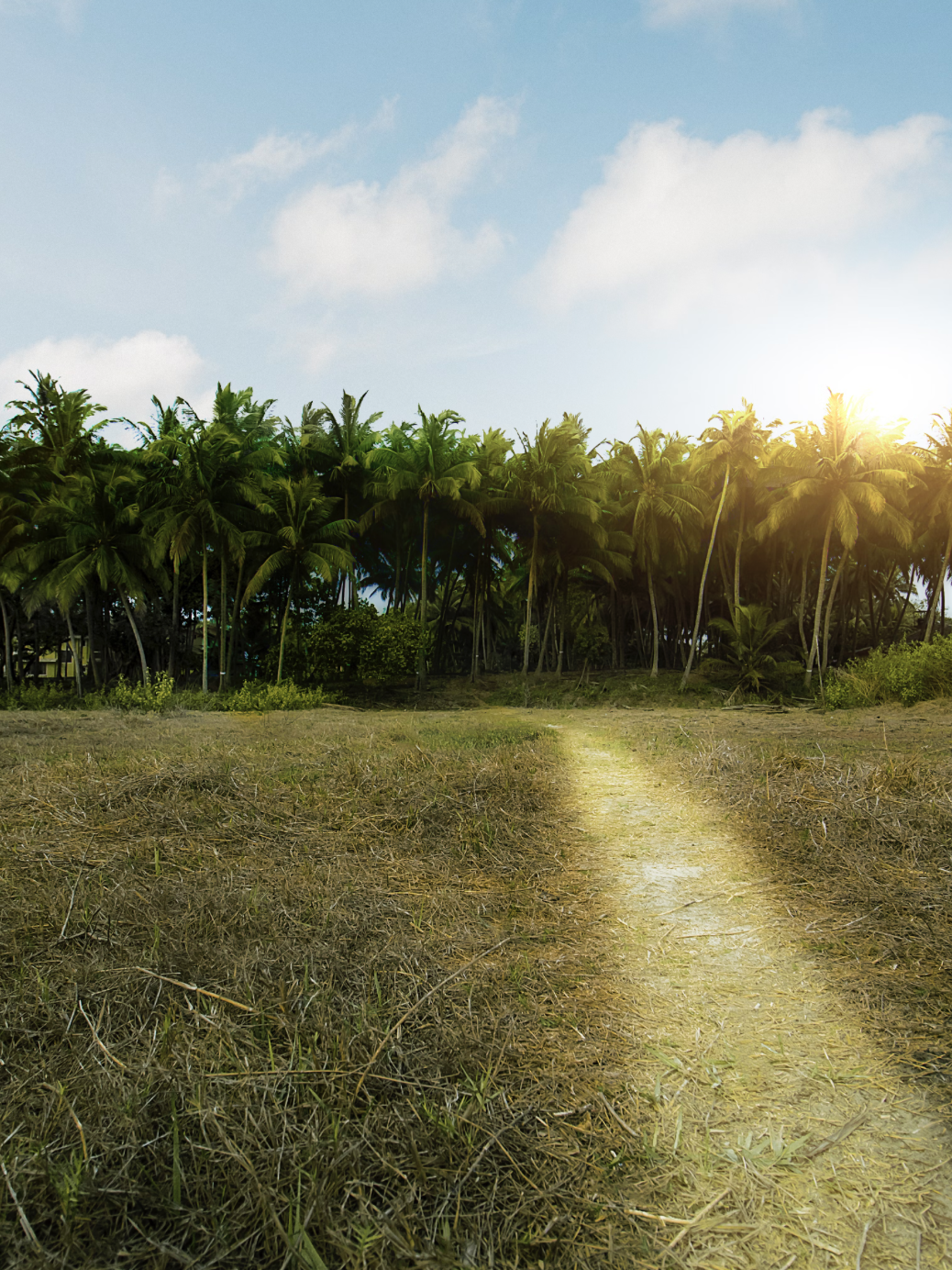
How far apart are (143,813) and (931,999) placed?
4.93m

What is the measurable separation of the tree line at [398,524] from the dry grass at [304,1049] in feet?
64.9

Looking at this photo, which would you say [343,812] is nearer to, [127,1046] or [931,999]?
[127,1046]

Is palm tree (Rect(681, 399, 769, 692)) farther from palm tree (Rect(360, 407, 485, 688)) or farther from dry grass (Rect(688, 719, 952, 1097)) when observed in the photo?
dry grass (Rect(688, 719, 952, 1097))

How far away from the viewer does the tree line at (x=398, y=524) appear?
24.9 m

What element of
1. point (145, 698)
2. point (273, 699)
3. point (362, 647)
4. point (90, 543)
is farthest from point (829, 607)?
point (90, 543)

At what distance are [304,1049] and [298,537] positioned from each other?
22.7 m

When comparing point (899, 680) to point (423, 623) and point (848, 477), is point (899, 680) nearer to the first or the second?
point (848, 477)

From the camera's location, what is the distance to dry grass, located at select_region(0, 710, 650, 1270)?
1.94 meters

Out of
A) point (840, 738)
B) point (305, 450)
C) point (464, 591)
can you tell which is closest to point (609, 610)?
point (464, 591)

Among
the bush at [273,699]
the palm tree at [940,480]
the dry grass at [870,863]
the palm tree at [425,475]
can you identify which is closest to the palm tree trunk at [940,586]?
the palm tree at [940,480]

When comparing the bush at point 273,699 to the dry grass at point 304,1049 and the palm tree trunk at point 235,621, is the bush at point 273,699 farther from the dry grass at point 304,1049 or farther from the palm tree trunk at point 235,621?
the dry grass at point 304,1049

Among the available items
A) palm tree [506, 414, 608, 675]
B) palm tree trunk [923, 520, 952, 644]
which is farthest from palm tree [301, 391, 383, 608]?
palm tree trunk [923, 520, 952, 644]

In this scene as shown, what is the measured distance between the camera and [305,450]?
2855cm

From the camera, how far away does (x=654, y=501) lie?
28.4 metres
